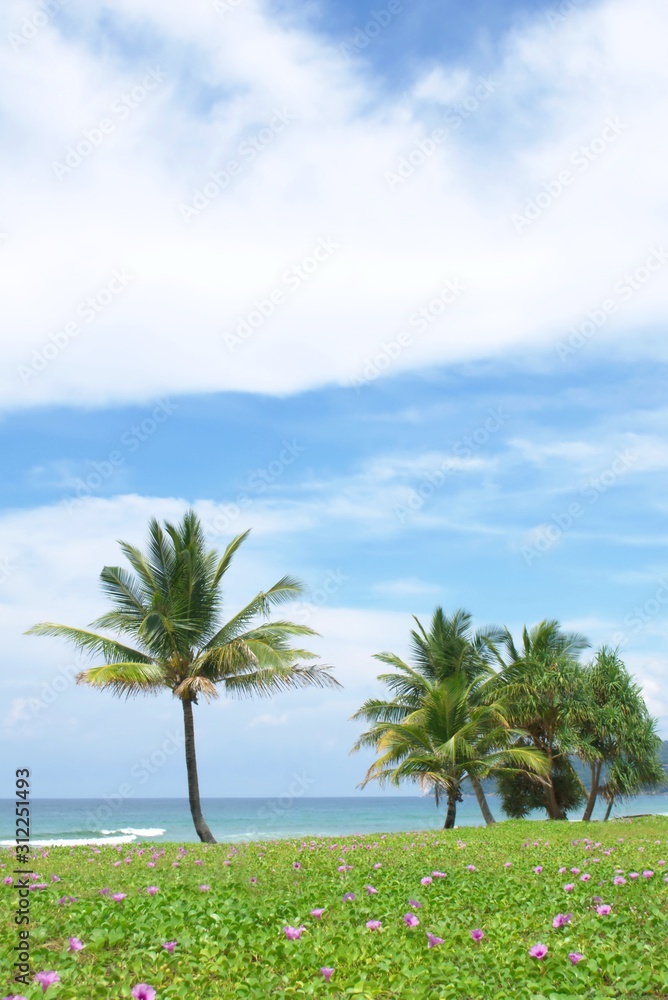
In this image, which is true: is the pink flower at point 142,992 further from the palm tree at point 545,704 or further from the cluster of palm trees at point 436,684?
the palm tree at point 545,704

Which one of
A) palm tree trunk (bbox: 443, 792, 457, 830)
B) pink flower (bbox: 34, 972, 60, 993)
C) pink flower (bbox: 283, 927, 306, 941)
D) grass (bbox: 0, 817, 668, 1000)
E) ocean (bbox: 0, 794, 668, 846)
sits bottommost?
ocean (bbox: 0, 794, 668, 846)

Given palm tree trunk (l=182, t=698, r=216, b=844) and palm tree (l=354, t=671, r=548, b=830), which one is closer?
palm tree trunk (l=182, t=698, r=216, b=844)

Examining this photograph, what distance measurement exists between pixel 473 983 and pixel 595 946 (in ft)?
4.51

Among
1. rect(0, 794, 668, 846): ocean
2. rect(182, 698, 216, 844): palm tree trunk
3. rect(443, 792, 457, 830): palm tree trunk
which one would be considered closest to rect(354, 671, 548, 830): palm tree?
rect(443, 792, 457, 830): palm tree trunk

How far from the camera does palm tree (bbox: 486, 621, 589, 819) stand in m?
27.8

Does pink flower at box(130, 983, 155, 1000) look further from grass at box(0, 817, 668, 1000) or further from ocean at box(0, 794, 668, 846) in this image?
ocean at box(0, 794, 668, 846)

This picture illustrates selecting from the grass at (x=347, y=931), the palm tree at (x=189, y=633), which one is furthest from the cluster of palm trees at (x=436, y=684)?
the grass at (x=347, y=931)

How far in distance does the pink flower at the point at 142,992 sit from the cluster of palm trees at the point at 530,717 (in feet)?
64.6

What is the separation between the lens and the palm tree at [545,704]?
27781 mm

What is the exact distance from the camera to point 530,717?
2838 centimetres

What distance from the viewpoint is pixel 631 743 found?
93.4 feet

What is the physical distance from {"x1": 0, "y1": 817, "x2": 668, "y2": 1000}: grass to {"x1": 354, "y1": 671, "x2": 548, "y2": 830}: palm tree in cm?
1312

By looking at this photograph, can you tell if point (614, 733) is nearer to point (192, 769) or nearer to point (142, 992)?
point (192, 769)

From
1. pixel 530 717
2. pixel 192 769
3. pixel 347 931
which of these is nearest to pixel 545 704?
pixel 530 717
